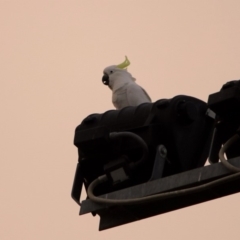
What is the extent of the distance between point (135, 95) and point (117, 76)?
86 centimetres

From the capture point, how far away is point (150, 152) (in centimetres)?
345

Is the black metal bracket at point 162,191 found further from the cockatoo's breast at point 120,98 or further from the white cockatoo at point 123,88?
the cockatoo's breast at point 120,98

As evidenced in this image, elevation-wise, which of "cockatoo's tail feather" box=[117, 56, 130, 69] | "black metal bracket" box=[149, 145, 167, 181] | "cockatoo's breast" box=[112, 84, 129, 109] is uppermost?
"black metal bracket" box=[149, 145, 167, 181]

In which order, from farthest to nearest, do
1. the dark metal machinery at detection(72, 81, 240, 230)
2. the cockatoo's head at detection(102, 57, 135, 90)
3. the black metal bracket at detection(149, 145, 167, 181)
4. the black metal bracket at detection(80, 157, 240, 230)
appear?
the cockatoo's head at detection(102, 57, 135, 90) < the black metal bracket at detection(149, 145, 167, 181) < the dark metal machinery at detection(72, 81, 240, 230) < the black metal bracket at detection(80, 157, 240, 230)

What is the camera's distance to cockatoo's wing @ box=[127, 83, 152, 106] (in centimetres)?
A: 621

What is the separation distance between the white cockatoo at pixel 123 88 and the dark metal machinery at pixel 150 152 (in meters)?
2.42

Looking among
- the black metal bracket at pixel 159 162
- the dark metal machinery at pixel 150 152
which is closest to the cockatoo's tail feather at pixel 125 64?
the dark metal machinery at pixel 150 152

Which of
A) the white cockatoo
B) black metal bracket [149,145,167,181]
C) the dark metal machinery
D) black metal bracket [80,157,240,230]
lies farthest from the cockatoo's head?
black metal bracket [80,157,240,230]

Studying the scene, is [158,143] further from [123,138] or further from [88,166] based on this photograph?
[88,166]

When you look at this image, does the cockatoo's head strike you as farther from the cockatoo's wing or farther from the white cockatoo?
the cockatoo's wing

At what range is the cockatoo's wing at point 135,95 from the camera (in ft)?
20.4

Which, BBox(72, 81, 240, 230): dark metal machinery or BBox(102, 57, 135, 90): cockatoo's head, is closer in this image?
BBox(72, 81, 240, 230): dark metal machinery

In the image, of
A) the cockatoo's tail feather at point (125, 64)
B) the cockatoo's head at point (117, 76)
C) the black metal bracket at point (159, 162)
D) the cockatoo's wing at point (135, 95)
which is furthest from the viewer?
the cockatoo's head at point (117, 76)

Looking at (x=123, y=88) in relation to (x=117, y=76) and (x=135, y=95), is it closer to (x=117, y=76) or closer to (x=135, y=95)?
(x=135, y=95)
